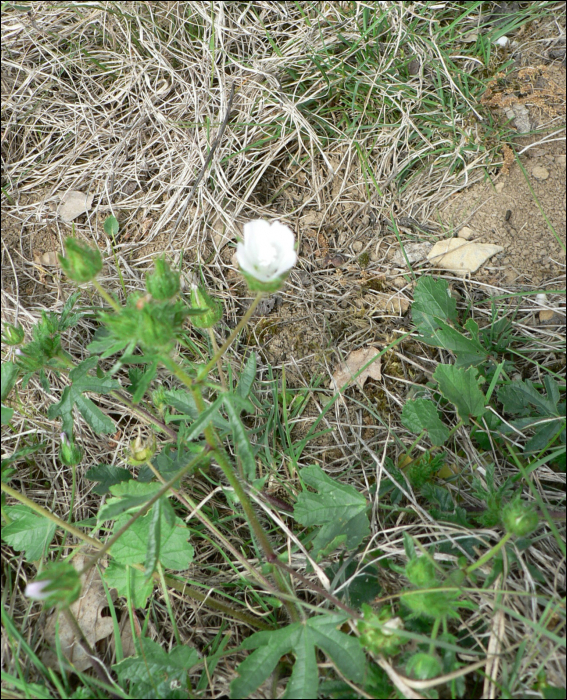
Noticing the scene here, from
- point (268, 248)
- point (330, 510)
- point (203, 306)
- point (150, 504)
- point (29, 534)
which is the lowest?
point (330, 510)

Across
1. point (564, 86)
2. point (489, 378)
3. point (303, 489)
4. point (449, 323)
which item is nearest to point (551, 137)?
point (564, 86)

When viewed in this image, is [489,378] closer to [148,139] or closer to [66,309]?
[66,309]

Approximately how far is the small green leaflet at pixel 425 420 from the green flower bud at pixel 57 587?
121 cm

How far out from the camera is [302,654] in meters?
1.63

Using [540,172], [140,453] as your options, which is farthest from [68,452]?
[540,172]

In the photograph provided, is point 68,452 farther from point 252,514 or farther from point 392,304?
point 392,304

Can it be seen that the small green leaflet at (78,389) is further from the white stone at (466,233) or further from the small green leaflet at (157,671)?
the white stone at (466,233)

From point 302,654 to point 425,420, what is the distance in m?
0.88

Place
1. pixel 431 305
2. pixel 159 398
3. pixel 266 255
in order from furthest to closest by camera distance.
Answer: pixel 431 305 → pixel 159 398 → pixel 266 255

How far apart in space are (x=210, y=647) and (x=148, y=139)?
2.36 meters

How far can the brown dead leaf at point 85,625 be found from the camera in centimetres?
188

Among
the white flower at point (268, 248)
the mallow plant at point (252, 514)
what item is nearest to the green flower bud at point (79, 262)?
the mallow plant at point (252, 514)

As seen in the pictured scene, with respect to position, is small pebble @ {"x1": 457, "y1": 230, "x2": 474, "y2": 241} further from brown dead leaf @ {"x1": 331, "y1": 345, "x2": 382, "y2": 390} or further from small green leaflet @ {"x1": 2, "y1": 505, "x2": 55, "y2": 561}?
small green leaflet @ {"x1": 2, "y1": 505, "x2": 55, "y2": 561}

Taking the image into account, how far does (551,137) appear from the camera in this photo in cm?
242
